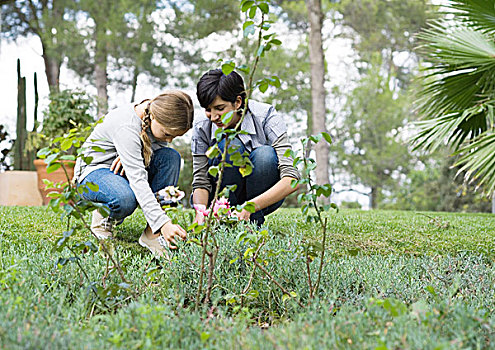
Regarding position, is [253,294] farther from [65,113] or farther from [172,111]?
[65,113]

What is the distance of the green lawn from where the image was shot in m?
1.37

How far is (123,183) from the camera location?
288 centimetres

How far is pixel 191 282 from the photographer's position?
220 cm

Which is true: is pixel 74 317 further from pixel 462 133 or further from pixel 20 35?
pixel 20 35

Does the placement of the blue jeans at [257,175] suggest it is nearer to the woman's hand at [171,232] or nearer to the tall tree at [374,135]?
the woman's hand at [171,232]

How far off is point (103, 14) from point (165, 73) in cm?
289

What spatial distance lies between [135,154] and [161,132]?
0.74ft

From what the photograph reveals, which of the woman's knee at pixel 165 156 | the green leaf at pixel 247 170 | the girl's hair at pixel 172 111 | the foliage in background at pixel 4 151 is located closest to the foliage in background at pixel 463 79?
the woman's knee at pixel 165 156

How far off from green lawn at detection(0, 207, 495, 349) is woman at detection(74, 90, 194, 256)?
27 cm

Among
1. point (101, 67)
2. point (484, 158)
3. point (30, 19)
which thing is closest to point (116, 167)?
point (484, 158)

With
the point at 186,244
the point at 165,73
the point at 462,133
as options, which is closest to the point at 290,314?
the point at 186,244

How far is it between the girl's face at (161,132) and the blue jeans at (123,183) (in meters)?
0.32

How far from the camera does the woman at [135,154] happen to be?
261 cm

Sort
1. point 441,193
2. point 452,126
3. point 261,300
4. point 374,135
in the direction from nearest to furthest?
point 261,300 → point 452,126 → point 441,193 → point 374,135
